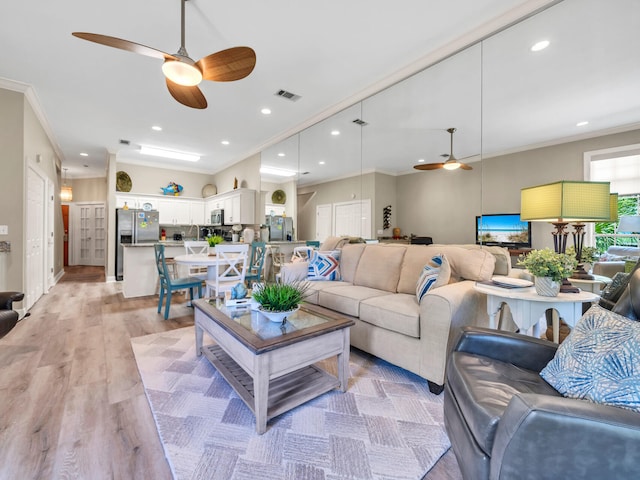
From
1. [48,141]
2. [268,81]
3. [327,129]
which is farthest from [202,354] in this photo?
[48,141]

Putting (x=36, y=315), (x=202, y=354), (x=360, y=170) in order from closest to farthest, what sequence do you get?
(x=202, y=354) < (x=36, y=315) < (x=360, y=170)

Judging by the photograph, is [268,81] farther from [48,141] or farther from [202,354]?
[48,141]

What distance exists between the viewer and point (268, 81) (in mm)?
3391

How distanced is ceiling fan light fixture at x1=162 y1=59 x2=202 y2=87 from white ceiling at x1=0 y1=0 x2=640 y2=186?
1.69ft

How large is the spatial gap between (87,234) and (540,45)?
1169 centimetres

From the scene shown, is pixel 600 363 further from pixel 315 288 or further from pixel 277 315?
pixel 315 288

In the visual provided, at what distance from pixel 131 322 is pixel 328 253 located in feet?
8.48

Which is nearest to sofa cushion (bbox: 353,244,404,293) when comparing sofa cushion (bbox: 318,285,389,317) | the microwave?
sofa cushion (bbox: 318,285,389,317)

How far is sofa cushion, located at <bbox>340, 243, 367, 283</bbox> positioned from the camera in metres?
3.33

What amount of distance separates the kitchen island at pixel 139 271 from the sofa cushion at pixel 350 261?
11.0 ft

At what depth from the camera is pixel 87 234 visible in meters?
9.03

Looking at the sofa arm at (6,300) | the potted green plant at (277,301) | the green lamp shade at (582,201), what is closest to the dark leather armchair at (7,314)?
the sofa arm at (6,300)

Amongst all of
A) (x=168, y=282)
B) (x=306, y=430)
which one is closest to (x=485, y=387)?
(x=306, y=430)

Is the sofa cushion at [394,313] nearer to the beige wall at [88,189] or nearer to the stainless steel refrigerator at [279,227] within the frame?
the stainless steel refrigerator at [279,227]
